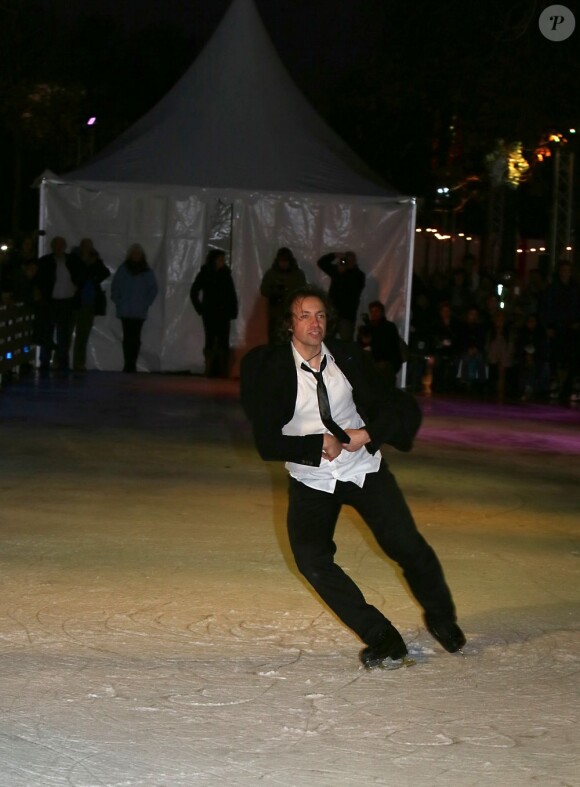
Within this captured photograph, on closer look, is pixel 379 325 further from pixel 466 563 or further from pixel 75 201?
pixel 466 563

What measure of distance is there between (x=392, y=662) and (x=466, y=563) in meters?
2.57

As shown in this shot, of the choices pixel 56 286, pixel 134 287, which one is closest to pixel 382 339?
pixel 134 287

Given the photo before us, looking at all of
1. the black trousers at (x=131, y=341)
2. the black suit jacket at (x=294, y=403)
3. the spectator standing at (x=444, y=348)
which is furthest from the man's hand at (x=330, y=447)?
the black trousers at (x=131, y=341)

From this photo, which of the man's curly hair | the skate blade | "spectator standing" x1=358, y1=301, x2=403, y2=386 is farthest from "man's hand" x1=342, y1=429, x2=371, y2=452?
"spectator standing" x1=358, y1=301, x2=403, y2=386

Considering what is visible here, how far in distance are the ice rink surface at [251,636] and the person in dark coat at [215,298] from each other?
6923mm

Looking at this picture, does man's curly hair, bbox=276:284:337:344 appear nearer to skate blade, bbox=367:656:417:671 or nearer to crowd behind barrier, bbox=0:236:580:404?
skate blade, bbox=367:656:417:671

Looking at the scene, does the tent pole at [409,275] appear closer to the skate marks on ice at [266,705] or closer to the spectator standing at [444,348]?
the spectator standing at [444,348]

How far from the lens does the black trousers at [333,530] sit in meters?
5.76

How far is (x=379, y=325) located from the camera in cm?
1827

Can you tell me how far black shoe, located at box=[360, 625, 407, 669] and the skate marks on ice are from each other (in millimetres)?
49

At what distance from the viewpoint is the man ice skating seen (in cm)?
564

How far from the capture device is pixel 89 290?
63.6 feet

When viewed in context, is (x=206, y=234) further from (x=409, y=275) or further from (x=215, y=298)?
(x=409, y=275)

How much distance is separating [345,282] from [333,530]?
1361cm
